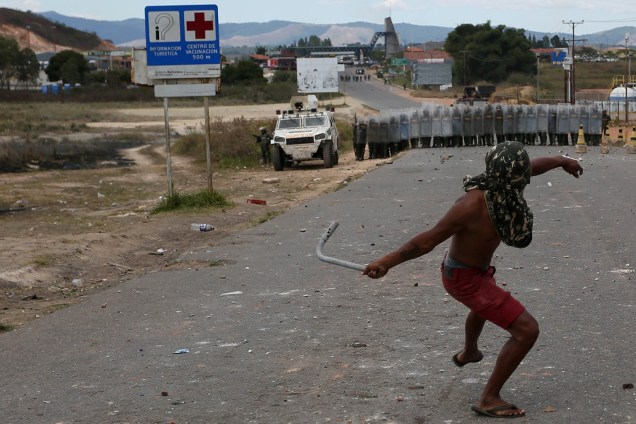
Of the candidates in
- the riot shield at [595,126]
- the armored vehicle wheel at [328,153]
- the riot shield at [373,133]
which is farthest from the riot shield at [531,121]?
the armored vehicle wheel at [328,153]

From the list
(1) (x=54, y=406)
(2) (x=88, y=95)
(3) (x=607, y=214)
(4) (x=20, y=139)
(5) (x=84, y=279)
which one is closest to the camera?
(1) (x=54, y=406)

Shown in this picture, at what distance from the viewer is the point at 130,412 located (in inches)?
263

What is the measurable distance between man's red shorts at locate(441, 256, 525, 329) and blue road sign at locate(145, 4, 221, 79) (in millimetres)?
15004

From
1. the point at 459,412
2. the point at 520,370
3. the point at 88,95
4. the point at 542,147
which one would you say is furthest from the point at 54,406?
the point at 88,95

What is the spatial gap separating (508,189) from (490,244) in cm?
35

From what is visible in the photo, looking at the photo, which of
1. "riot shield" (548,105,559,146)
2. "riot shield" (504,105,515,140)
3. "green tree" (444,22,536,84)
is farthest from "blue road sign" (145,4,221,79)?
"green tree" (444,22,536,84)

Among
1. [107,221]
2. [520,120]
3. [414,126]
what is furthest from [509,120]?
[107,221]

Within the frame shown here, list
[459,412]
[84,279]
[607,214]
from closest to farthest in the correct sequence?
[459,412] → [84,279] → [607,214]

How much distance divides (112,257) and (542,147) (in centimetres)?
2644

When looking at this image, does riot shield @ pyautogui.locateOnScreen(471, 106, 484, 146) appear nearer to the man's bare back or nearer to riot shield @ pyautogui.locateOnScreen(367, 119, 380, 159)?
riot shield @ pyautogui.locateOnScreen(367, 119, 380, 159)

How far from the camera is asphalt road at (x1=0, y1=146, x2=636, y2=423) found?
661 cm

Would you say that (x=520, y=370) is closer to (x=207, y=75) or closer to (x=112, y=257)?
(x=112, y=257)

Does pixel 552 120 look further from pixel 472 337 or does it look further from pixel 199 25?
pixel 472 337

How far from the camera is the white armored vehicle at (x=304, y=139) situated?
33.9 meters
